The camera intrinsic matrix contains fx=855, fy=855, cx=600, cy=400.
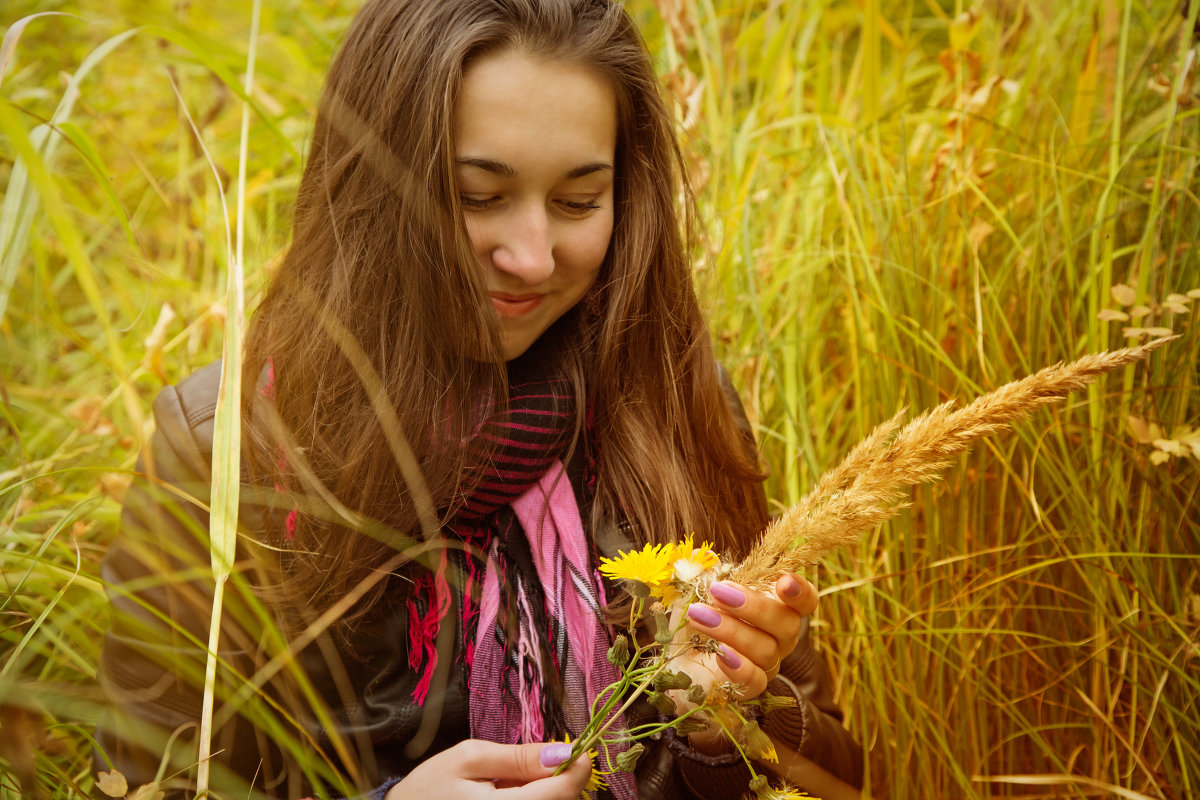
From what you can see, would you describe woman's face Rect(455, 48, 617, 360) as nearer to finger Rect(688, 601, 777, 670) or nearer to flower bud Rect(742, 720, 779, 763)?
finger Rect(688, 601, 777, 670)

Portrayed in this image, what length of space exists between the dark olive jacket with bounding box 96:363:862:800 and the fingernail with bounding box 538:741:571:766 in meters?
0.38

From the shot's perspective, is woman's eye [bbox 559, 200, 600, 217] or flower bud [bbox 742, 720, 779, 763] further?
woman's eye [bbox 559, 200, 600, 217]

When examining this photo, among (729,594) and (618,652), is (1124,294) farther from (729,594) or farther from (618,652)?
(618,652)

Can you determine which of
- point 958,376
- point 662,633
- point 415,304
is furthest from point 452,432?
point 958,376

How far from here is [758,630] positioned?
2.93 feet

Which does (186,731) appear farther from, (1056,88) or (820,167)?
(1056,88)

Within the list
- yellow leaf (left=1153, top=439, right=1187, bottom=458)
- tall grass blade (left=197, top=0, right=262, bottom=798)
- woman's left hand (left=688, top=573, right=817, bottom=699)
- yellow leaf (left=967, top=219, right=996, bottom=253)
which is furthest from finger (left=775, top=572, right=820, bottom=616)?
yellow leaf (left=967, top=219, right=996, bottom=253)

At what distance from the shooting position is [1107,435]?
1268 millimetres

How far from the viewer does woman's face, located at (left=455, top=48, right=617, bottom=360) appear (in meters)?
1.08

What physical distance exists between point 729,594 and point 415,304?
2.09ft

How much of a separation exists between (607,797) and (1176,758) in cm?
85

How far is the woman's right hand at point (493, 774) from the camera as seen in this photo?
0.80 meters

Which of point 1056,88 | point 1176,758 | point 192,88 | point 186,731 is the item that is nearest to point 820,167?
point 1056,88

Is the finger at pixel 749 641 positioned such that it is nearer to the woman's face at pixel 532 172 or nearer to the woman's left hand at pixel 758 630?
the woman's left hand at pixel 758 630
